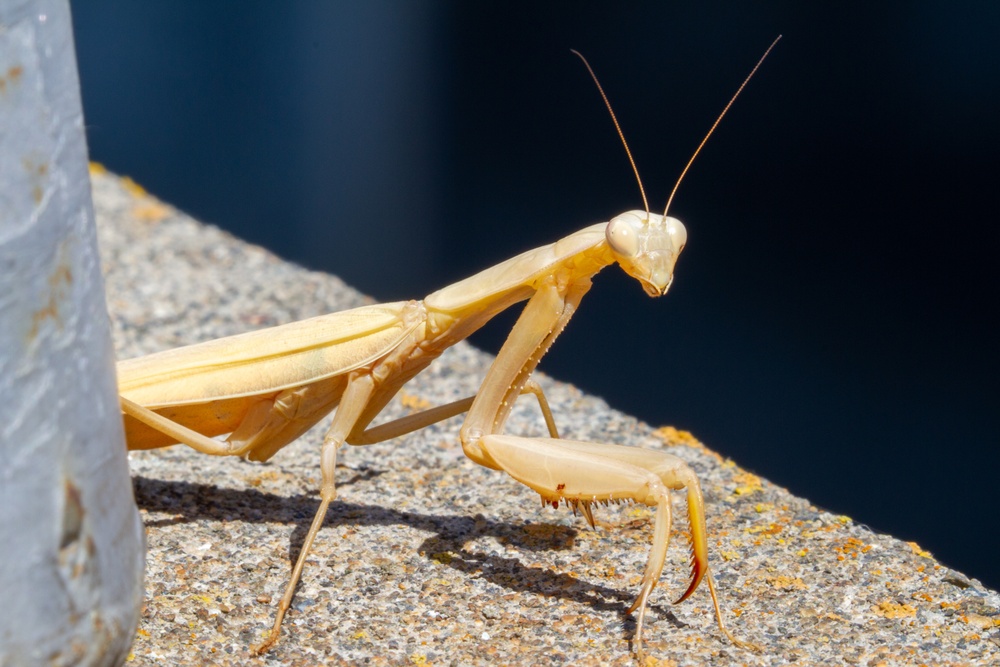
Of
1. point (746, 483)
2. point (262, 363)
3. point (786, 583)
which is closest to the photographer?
point (786, 583)

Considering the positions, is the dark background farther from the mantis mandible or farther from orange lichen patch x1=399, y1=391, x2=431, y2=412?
the mantis mandible

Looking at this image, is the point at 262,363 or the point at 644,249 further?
the point at 262,363

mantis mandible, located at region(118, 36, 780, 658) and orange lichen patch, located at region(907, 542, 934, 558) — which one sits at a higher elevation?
mantis mandible, located at region(118, 36, 780, 658)

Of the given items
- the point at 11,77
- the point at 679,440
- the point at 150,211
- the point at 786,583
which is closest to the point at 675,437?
the point at 679,440

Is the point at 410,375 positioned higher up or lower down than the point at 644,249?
lower down

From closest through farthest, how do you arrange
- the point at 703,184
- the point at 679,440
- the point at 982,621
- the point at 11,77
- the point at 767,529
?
the point at 11,77 < the point at 982,621 < the point at 767,529 < the point at 679,440 < the point at 703,184

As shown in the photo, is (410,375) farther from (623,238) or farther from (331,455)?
(623,238)

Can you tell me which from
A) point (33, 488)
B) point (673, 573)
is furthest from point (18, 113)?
point (673, 573)

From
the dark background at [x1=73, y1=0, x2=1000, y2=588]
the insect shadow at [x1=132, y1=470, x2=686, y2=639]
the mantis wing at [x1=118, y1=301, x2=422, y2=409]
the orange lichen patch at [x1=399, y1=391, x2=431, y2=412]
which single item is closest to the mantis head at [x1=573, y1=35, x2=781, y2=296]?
the mantis wing at [x1=118, y1=301, x2=422, y2=409]
